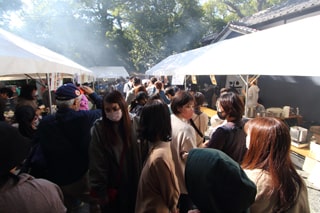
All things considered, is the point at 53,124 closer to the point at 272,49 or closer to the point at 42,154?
the point at 42,154

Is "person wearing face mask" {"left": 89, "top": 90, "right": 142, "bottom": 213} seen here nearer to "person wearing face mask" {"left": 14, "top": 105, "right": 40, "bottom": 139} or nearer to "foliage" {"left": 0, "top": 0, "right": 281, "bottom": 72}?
"person wearing face mask" {"left": 14, "top": 105, "right": 40, "bottom": 139}

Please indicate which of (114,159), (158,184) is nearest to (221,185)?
(158,184)

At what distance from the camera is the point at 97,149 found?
204cm

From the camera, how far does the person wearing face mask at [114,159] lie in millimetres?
2039

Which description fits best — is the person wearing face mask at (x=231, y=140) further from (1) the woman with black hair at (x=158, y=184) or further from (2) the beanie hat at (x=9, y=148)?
(2) the beanie hat at (x=9, y=148)

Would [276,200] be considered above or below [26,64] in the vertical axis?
below

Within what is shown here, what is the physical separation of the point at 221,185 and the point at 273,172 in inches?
21.4

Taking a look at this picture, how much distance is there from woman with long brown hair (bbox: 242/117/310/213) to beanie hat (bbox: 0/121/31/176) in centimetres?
133

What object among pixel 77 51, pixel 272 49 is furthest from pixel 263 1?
pixel 272 49

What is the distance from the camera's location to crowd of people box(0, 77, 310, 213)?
1054 millimetres

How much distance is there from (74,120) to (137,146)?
0.69 metres

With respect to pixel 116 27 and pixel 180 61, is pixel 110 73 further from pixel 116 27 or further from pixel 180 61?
pixel 180 61

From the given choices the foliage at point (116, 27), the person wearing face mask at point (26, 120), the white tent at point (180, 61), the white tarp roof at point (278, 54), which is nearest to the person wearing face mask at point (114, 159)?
the person wearing face mask at point (26, 120)

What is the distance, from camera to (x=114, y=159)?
2082 mm
